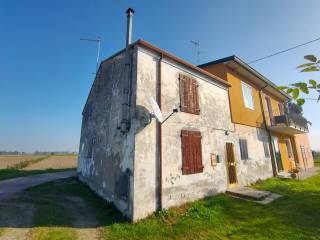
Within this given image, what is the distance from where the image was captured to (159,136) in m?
6.87

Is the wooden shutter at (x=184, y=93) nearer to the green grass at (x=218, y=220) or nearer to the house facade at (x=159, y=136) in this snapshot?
the house facade at (x=159, y=136)

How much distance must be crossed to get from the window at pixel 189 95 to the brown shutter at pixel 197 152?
1152mm

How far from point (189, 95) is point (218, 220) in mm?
5141

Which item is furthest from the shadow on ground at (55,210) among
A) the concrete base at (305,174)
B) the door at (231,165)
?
the concrete base at (305,174)

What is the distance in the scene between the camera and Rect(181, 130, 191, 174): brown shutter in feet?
24.4

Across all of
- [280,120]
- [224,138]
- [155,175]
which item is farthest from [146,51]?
[280,120]

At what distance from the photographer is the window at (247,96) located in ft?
42.2

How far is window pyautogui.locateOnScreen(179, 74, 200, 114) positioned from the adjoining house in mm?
48

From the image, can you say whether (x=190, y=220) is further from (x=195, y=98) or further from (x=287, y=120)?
(x=287, y=120)

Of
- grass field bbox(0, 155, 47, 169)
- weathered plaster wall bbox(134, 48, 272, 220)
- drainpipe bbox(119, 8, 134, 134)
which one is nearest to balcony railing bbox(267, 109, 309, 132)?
weathered plaster wall bbox(134, 48, 272, 220)

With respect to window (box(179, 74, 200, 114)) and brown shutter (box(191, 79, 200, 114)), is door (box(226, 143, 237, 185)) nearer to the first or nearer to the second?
brown shutter (box(191, 79, 200, 114))

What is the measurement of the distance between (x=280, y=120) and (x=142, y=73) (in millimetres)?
13200

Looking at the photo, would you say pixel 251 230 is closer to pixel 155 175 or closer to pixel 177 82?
pixel 155 175

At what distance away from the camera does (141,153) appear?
6.20 m
